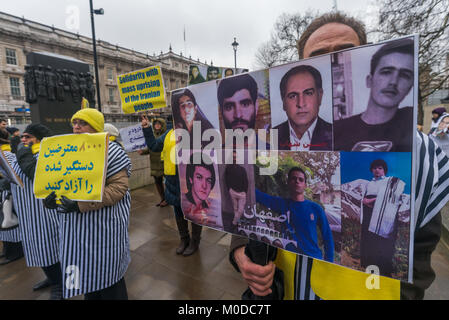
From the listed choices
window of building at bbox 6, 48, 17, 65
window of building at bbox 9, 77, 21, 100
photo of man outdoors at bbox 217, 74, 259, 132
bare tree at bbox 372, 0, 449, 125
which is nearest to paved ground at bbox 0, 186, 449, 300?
photo of man outdoors at bbox 217, 74, 259, 132

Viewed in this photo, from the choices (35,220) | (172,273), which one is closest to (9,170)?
(35,220)

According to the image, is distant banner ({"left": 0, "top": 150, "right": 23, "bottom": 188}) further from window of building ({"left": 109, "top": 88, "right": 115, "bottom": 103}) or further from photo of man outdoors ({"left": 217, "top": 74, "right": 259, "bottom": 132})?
window of building ({"left": 109, "top": 88, "right": 115, "bottom": 103})

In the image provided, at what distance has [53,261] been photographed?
A: 242 cm

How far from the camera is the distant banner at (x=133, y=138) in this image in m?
4.97

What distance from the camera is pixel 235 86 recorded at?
0.96 m

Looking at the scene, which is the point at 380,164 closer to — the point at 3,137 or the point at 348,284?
the point at 348,284

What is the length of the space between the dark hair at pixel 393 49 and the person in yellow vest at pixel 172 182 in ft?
8.52

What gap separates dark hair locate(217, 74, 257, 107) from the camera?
915 millimetres

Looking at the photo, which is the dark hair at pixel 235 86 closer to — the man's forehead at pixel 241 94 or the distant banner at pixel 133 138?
the man's forehead at pixel 241 94

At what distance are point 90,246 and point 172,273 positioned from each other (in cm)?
135

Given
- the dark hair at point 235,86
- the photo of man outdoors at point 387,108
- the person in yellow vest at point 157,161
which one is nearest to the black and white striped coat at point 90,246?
the dark hair at point 235,86

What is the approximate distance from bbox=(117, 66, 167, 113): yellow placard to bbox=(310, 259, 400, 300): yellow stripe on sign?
3.48m

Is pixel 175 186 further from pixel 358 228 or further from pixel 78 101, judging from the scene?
pixel 78 101
